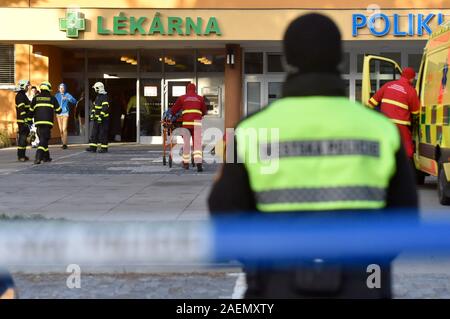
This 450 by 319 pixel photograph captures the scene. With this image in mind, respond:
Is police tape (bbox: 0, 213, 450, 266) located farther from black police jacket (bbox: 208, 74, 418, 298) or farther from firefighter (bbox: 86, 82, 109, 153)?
firefighter (bbox: 86, 82, 109, 153)

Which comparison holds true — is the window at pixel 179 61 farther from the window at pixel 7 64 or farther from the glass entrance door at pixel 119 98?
the window at pixel 7 64

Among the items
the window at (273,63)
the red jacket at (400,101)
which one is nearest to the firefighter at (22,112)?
the red jacket at (400,101)

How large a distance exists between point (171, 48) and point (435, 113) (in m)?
15.4

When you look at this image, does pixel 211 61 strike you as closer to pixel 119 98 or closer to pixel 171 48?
pixel 171 48

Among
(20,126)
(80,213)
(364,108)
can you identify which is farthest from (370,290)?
(20,126)

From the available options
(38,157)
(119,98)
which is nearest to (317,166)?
(38,157)

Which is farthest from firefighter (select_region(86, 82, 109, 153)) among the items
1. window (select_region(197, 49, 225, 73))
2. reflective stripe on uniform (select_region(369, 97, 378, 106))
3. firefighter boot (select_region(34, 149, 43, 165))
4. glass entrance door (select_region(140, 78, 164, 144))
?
reflective stripe on uniform (select_region(369, 97, 378, 106))

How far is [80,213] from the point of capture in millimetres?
10023

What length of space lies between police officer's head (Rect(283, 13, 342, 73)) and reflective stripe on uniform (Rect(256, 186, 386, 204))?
0.40 meters

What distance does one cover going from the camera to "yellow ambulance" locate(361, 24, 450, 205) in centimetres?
1048

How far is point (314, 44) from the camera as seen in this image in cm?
241

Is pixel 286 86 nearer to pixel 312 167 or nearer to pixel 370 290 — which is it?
pixel 312 167
